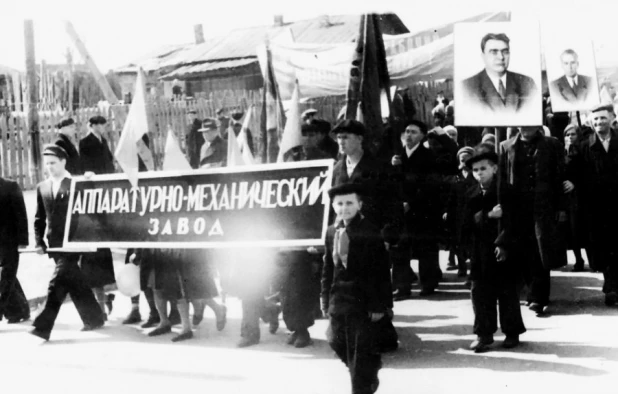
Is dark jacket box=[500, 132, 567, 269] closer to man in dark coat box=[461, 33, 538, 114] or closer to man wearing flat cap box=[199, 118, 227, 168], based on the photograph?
man in dark coat box=[461, 33, 538, 114]

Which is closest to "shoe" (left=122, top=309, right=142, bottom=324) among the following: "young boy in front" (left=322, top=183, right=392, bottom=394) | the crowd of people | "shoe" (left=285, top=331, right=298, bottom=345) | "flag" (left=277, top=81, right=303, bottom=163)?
the crowd of people

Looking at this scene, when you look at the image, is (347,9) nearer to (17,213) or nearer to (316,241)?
(316,241)

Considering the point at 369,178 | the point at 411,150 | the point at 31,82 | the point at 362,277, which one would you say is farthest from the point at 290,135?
the point at 31,82

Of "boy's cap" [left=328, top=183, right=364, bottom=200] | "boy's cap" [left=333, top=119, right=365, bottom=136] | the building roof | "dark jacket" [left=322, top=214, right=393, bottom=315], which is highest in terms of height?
the building roof

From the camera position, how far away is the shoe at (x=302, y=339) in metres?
6.31

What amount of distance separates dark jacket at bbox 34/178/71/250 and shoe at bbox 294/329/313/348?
234cm

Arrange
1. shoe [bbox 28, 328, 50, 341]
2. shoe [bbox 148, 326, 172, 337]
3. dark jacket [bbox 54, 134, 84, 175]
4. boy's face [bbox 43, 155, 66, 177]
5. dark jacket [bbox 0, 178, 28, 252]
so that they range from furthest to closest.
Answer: dark jacket [bbox 54, 134, 84, 175] → dark jacket [bbox 0, 178, 28, 252] → boy's face [bbox 43, 155, 66, 177] → shoe [bbox 148, 326, 172, 337] → shoe [bbox 28, 328, 50, 341]

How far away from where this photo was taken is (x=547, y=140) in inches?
277

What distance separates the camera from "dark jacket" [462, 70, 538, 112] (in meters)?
5.90

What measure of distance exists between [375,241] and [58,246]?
345 cm

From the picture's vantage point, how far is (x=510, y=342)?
230 inches

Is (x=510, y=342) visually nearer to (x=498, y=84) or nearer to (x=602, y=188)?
(x=498, y=84)

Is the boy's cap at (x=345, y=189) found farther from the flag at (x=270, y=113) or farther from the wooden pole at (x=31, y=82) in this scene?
the wooden pole at (x=31, y=82)

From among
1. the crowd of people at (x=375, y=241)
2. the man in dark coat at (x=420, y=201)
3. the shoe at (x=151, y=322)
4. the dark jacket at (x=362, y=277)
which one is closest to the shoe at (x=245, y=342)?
the crowd of people at (x=375, y=241)
